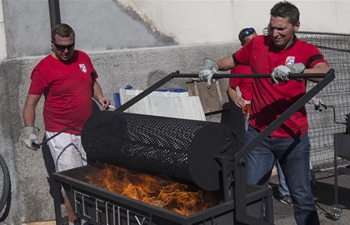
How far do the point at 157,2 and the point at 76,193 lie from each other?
316 cm

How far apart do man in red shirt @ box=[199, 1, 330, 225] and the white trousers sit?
1613 mm

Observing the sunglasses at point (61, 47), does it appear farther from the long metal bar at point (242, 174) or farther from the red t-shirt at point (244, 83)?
the long metal bar at point (242, 174)

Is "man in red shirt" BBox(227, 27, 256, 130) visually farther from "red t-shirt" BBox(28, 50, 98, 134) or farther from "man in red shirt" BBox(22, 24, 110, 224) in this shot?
"red t-shirt" BBox(28, 50, 98, 134)

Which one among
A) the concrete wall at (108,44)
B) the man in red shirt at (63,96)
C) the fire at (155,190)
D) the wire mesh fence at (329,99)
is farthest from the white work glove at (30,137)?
the wire mesh fence at (329,99)

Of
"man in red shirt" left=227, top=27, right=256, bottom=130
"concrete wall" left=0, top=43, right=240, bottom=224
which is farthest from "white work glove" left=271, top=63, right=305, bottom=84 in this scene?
"concrete wall" left=0, top=43, right=240, bottom=224

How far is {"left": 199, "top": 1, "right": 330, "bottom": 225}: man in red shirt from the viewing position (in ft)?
13.9

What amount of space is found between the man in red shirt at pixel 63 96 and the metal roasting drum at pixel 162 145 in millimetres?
1071

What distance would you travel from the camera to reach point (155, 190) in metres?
3.93

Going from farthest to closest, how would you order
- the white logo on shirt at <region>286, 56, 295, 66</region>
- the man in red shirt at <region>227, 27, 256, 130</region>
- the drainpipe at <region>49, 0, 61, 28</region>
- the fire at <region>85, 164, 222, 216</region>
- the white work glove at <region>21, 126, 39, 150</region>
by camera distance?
the man in red shirt at <region>227, 27, 256, 130</region> < the drainpipe at <region>49, 0, 61, 28</region> < the white work glove at <region>21, 126, 39, 150</region> < the white logo on shirt at <region>286, 56, 295, 66</region> < the fire at <region>85, 164, 222, 216</region>

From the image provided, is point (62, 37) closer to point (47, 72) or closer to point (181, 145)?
point (47, 72)

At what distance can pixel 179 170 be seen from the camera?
3.51m

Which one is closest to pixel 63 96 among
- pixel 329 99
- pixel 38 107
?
pixel 38 107

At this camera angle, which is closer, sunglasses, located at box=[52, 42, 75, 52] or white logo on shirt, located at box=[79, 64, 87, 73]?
sunglasses, located at box=[52, 42, 75, 52]

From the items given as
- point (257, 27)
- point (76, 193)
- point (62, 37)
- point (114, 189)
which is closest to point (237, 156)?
point (114, 189)
